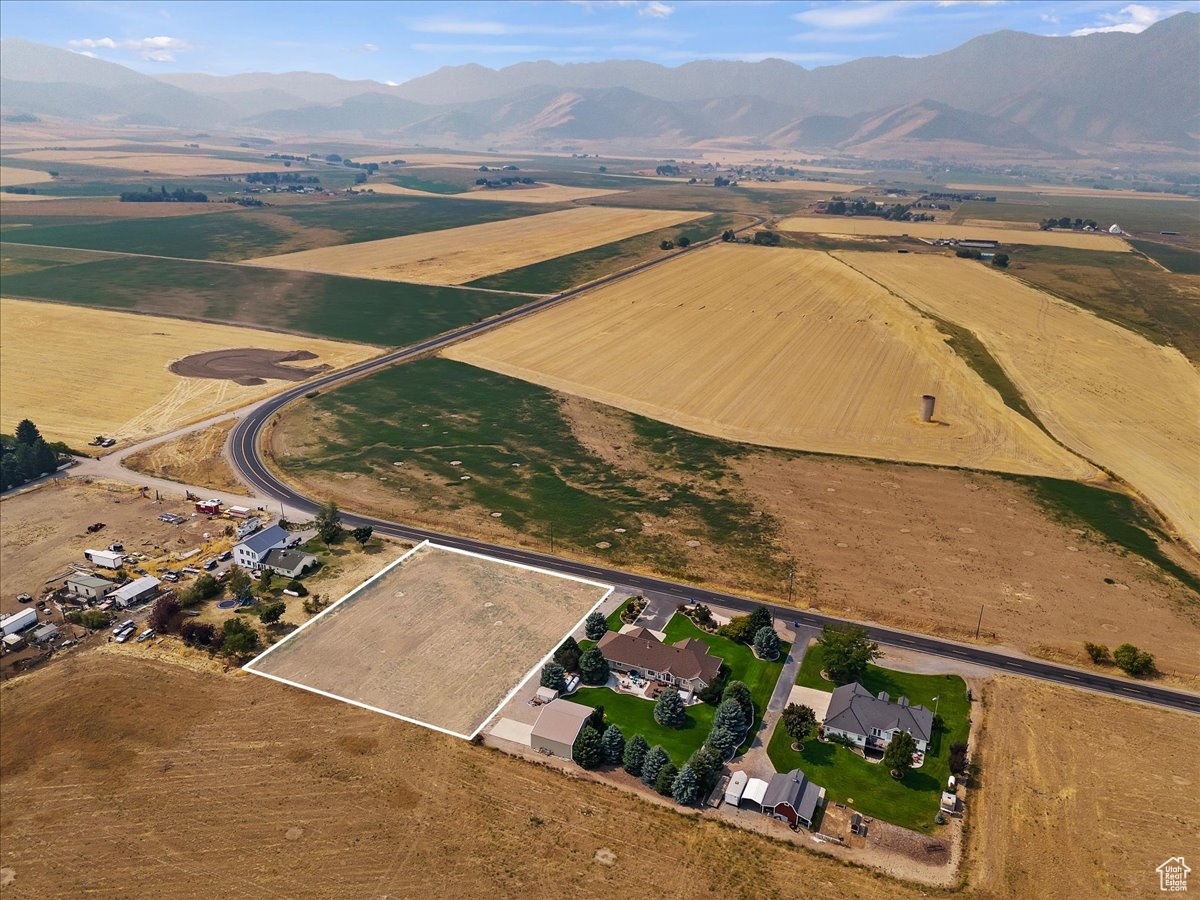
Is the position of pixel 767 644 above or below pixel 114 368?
below

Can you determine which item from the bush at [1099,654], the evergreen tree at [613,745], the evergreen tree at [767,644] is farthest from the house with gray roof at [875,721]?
the bush at [1099,654]

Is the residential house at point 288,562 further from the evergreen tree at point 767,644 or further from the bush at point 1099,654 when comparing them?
the bush at point 1099,654

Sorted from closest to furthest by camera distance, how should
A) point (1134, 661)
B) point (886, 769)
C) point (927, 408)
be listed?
point (886, 769), point (1134, 661), point (927, 408)

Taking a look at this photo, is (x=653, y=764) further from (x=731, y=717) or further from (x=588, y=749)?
(x=731, y=717)

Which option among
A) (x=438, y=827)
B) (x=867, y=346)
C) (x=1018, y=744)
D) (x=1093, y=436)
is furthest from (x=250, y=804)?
(x=867, y=346)

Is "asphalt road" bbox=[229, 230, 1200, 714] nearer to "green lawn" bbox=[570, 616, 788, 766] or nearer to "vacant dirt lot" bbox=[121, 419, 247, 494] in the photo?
"vacant dirt lot" bbox=[121, 419, 247, 494]

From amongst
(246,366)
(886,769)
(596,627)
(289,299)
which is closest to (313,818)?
(596,627)
